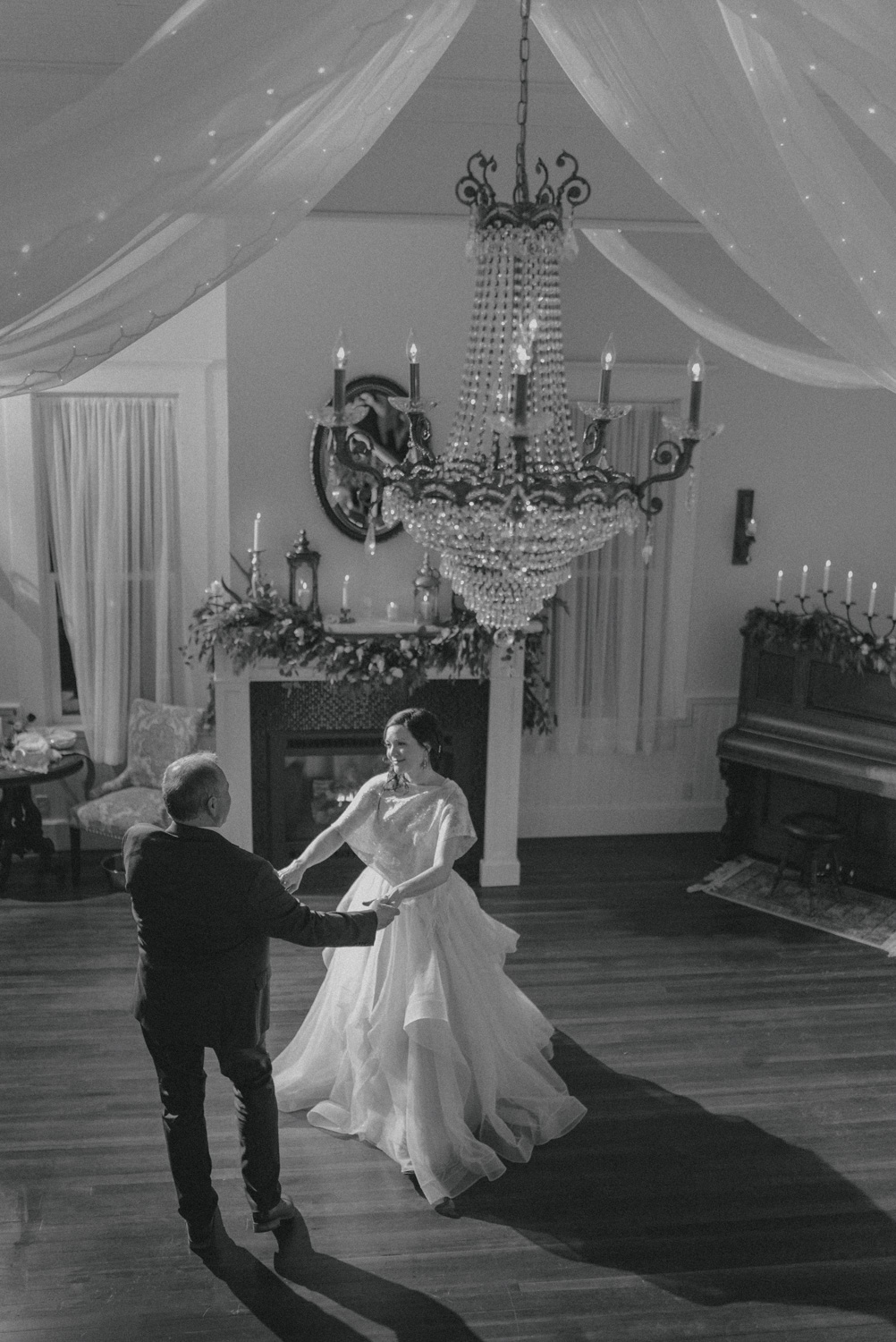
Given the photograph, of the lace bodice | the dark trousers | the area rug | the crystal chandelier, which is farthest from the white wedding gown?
the area rug

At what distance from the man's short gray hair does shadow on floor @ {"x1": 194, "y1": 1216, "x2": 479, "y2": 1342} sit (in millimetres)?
1374

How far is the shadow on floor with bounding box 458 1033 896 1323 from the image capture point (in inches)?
144

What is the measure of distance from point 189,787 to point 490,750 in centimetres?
342

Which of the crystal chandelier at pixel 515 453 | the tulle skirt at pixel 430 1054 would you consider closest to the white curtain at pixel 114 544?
the tulle skirt at pixel 430 1054

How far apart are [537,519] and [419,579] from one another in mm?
3600

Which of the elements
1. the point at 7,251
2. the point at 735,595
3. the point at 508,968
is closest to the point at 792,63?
the point at 7,251

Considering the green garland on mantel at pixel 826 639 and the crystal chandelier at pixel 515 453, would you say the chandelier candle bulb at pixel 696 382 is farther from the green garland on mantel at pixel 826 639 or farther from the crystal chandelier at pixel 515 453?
the green garland on mantel at pixel 826 639

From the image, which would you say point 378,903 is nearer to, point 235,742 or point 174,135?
point 174,135

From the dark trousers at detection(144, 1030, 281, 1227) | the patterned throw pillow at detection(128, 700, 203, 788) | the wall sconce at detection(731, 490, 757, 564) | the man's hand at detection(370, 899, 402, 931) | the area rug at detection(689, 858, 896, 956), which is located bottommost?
the area rug at detection(689, 858, 896, 956)

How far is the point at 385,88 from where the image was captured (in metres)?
2.60

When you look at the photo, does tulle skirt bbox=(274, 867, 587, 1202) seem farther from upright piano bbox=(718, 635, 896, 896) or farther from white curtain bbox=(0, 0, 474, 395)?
upright piano bbox=(718, 635, 896, 896)

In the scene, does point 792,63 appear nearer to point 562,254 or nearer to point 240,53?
point 562,254

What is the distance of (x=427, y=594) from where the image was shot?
21.2ft

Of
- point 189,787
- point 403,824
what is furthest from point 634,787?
point 189,787
